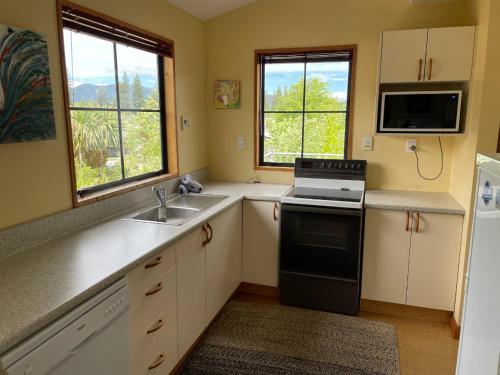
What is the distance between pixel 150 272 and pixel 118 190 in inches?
30.8

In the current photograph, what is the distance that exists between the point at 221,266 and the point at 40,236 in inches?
48.7

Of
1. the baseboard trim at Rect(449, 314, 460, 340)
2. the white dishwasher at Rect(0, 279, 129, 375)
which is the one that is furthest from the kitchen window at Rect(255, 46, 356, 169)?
the white dishwasher at Rect(0, 279, 129, 375)

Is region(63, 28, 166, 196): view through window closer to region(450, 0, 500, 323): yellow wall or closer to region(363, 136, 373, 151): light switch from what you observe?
region(363, 136, 373, 151): light switch

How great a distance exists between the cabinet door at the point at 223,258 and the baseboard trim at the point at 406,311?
1.03m

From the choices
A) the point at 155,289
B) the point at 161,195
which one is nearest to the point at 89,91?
the point at 161,195

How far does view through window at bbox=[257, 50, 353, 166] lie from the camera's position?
320 centimetres

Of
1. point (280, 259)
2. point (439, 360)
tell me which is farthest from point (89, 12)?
point (439, 360)

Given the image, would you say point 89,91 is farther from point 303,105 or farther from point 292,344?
point 292,344

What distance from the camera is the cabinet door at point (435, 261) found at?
258cm

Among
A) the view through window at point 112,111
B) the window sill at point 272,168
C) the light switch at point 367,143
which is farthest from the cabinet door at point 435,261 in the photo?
→ the view through window at point 112,111

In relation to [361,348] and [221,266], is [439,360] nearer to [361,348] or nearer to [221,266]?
[361,348]

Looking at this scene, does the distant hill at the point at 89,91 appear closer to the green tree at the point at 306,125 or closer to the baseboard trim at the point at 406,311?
the green tree at the point at 306,125

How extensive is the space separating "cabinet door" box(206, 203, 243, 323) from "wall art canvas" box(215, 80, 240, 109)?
3.37 feet

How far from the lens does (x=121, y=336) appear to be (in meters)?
1.53
